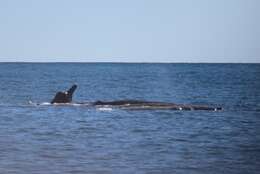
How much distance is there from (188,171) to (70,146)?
6241 mm

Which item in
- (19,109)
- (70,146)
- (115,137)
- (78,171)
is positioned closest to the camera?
(78,171)

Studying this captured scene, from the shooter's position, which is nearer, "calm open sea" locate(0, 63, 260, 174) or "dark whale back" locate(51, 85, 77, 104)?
"calm open sea" locate(0, 63, 260, 174)

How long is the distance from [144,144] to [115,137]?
246 cm

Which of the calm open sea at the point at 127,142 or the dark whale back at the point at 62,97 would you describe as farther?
the dark whale back at the point at 62,97

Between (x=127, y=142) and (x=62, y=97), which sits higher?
(x=127, y=142)

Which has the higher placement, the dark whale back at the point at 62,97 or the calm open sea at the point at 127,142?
the calm open sea at the point at 127,142

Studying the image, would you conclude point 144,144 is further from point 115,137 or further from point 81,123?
point 81,123

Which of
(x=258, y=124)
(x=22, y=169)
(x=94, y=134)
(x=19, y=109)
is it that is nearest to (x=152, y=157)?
(x=22, y=169)

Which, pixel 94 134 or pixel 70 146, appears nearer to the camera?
pixel 70 146

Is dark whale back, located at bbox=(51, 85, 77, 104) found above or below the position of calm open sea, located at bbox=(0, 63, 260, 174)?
below

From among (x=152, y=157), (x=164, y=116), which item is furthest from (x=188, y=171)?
(x=164, y=116)

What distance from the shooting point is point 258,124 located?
3712 cm

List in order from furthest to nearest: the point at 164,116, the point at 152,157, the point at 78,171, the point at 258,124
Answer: the point at 164,116, the point at 258,124, the point at 152,157, the point at 78,171

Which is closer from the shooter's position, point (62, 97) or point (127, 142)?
point (127, 142)
